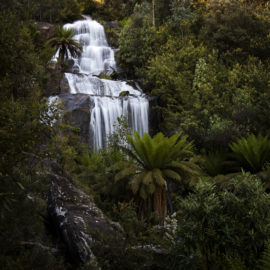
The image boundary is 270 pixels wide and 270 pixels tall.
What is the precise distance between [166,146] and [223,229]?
142 inches

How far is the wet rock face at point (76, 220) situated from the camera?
9.43 feet

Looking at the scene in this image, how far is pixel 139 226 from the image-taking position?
4.41 meters

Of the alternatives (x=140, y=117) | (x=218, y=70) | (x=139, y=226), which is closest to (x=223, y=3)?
(x=218, y=70)

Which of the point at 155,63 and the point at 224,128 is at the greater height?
the point at 155,63

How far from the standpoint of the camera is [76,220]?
3.22 meters

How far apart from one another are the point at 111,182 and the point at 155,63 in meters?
8.39

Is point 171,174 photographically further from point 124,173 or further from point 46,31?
point 46,31

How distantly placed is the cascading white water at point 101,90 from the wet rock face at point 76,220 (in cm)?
626

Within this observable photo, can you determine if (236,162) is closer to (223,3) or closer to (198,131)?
(198,131)

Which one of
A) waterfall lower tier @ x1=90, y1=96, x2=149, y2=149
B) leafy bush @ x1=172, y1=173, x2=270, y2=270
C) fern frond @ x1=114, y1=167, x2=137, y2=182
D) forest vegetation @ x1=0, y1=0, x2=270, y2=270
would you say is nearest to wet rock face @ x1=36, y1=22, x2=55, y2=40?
forest vegetation @ x1=0, y1=0, x2=270, y2=270

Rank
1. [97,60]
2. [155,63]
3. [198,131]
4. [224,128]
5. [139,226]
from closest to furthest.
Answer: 1. [139,226]
2. [224,128]
3. [198,131]
4. [155,63]
5. [97,60]

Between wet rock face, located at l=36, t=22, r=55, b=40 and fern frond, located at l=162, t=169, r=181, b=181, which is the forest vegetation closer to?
fern frond, located at l=162, t=169, r=181, b=181

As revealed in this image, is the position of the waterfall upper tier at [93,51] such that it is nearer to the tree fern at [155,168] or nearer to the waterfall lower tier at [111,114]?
the waterfall lower tier at [111,114]

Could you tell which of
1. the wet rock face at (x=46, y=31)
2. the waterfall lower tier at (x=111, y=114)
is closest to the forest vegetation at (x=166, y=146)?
the wet rock face at (x=46, y=31)
